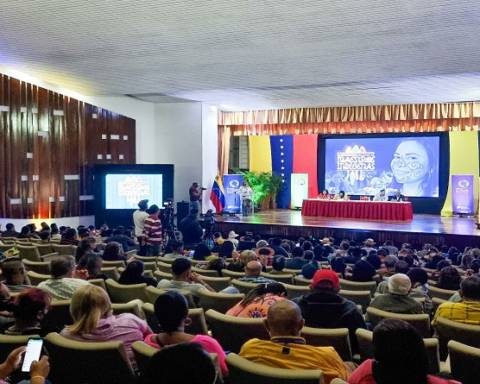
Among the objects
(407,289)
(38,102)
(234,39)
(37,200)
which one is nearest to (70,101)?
(38,102)

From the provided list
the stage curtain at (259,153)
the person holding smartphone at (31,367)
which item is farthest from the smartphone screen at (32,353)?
the stage curtain at (259,153)

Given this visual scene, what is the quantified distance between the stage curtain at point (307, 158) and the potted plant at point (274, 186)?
0.72 metres

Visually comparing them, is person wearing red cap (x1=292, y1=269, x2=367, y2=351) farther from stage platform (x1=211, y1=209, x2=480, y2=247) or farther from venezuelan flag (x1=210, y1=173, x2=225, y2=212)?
venezuelan flag (x1=210, y1=173, x2=225, y2=212)

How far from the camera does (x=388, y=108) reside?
15.4m

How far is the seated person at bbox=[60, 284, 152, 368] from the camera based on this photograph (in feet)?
9.29

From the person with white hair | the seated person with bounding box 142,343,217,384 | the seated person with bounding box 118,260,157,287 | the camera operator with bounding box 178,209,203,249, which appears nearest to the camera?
the seated person with bounding box 142,343,217,384

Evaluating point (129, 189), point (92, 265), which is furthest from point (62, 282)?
point (129, 189)

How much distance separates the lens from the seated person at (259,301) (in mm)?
3596

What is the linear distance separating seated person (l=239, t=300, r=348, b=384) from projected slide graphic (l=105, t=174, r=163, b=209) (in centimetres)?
1168

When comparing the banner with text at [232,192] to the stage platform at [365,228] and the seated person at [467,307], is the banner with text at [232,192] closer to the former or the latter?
the stage platform at [365,228]

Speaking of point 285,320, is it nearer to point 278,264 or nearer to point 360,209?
point 278,264

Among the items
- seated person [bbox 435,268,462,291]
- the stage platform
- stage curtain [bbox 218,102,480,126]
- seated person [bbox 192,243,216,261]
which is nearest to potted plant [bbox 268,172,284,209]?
stage curtain [bbox 218,102,480,126]

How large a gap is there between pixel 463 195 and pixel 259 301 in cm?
1419

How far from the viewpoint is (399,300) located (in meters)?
3.97
